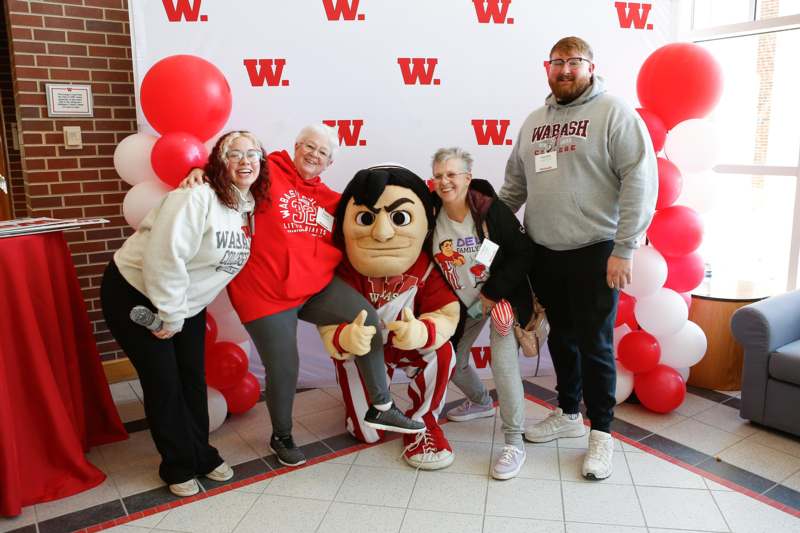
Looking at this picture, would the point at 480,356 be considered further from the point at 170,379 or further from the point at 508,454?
the point at 170,379

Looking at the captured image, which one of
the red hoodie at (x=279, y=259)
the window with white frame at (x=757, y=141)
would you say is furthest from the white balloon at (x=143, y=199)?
the window with white frame at (x=757, y=141)

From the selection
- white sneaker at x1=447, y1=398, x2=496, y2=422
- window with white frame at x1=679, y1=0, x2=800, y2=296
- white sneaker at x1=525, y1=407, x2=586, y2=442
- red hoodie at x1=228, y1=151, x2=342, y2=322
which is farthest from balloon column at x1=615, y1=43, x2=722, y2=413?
red hoodie at x1=228, y1=151, x2=342, y2=322

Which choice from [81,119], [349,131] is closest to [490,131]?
[349,131]

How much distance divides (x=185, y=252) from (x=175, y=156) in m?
0.53

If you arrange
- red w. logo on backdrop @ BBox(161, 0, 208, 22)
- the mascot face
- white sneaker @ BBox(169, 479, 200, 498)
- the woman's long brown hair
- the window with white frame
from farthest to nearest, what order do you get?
the window with white frame
red w. logo on backdrop @ BBox(161, 0, 208, 22)
the mascot face
white sneaker @ BBox(169, 479, 200, 498)
the woman's long brown hair

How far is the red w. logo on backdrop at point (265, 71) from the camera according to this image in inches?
118

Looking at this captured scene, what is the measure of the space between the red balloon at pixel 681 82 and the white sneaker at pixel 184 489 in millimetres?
2549

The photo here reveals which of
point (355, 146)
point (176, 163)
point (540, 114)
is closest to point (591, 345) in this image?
point (540, 114)

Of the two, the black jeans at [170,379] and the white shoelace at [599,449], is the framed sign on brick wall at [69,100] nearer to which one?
the black jeans at [170,379]

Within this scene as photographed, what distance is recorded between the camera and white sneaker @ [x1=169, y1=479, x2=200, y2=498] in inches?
90.3

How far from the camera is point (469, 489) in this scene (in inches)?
91.2

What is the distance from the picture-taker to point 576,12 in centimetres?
326

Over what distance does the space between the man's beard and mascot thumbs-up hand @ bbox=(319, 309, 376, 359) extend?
1.11m

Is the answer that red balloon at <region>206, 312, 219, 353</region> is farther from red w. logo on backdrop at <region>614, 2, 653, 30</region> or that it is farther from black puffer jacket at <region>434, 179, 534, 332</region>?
red w. logo on backdrop at <region>614, 2, 653, 30</region>
